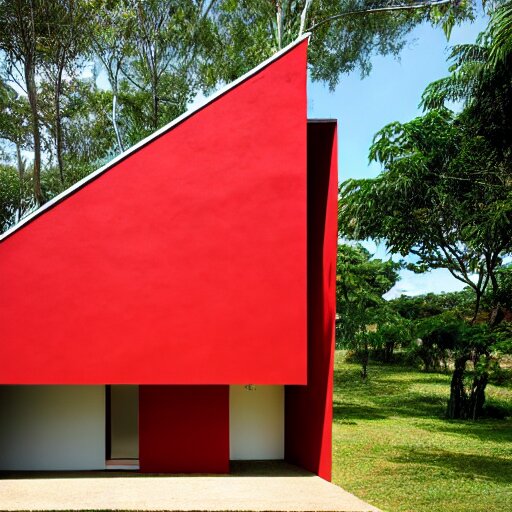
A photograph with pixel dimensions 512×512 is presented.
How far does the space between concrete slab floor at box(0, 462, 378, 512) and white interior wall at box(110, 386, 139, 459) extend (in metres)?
2.44

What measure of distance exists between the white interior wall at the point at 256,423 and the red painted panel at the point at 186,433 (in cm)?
121

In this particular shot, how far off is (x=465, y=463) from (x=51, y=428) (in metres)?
6.96

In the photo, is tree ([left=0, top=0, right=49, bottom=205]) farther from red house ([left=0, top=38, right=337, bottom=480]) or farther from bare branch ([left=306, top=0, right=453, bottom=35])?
red house ([left=0, top=38, right=337, bottom=480])

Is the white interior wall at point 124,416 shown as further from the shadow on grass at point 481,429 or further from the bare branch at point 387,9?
the bare branch at point 387,9

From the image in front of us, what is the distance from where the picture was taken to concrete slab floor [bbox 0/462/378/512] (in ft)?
22.1

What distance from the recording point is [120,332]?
7840mm

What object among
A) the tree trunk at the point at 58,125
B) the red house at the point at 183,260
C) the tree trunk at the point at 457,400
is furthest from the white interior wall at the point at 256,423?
the tree trunk at the point at 58,125

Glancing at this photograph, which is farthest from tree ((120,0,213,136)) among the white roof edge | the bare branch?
the white roof edge

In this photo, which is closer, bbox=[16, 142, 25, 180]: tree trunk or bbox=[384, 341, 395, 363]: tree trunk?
bbox=[16, 142, 25, 180]: tree trunk

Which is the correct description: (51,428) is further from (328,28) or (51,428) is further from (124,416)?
(328,28)

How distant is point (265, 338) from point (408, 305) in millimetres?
13944

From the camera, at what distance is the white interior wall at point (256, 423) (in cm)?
968

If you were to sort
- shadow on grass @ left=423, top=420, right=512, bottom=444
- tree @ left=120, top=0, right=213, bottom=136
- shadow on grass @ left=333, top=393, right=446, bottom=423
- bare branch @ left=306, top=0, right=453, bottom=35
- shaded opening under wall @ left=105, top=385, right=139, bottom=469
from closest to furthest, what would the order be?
shaded opening under wall @ left=105, top=385, right=139, bottom=469 → shadow on grass @ left=423, top=420, right=512, bottom=444 → shadow on grass @ left=333, top=393, right=446, bottom=423 → bare branch @ left=306, top=0, right=453, bottom=35 → tree @ left=120, top=0, right=213, bottom=136

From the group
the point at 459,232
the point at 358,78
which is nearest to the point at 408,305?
the point at 459,232
